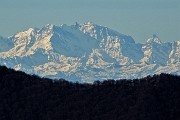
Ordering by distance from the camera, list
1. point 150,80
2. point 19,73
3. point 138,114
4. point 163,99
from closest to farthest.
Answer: point 138,114 < point 163,99 < point 150,80 < point 19,73

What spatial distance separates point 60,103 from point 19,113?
3154 mm

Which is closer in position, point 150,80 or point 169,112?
point 169,112

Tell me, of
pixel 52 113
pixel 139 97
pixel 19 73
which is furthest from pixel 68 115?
pixel 19 73

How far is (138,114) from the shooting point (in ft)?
174

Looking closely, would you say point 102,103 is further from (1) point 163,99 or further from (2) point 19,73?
(2) point 19,73

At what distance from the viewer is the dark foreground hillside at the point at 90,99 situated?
54750mm

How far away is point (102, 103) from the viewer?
191 feet

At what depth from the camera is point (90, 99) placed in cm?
5931

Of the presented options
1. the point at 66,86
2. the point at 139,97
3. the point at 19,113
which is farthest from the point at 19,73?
the point at 139,97

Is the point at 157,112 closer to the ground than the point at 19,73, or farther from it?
closer to the ground

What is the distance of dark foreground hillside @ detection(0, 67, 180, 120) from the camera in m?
→ 54.8

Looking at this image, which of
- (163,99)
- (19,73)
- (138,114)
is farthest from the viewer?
(19,73)

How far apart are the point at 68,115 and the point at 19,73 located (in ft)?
35.3

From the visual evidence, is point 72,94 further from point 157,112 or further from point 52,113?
point 157,112
